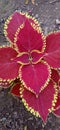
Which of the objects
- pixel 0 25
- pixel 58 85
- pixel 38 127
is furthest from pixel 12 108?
pixel 0 25

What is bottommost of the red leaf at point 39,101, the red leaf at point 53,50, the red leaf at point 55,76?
the red leaf at point 39,101

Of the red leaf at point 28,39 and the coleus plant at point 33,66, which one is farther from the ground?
the red leaf at point 28,39

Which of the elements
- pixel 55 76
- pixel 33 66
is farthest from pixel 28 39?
pixel 55 76

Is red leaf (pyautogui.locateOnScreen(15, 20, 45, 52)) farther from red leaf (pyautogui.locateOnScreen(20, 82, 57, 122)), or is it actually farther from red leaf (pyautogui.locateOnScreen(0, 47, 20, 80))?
red leaf (pyautogui.locateOnScreen(20, 82, 57, 122))

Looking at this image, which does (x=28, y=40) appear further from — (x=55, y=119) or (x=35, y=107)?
(x=55, y=119)

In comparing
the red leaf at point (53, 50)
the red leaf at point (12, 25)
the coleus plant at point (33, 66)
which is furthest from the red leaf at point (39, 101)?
the red leaf at point (12, 25)

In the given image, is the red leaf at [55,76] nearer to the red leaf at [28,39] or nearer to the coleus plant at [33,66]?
the coleus plant at [33,66]

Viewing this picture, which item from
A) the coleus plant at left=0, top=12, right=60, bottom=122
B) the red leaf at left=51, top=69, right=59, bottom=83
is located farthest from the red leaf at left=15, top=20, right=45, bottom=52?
the red leaf at left=51, top=69, right=59, bottom=83

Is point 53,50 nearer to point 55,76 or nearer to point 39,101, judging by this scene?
point 55,76
